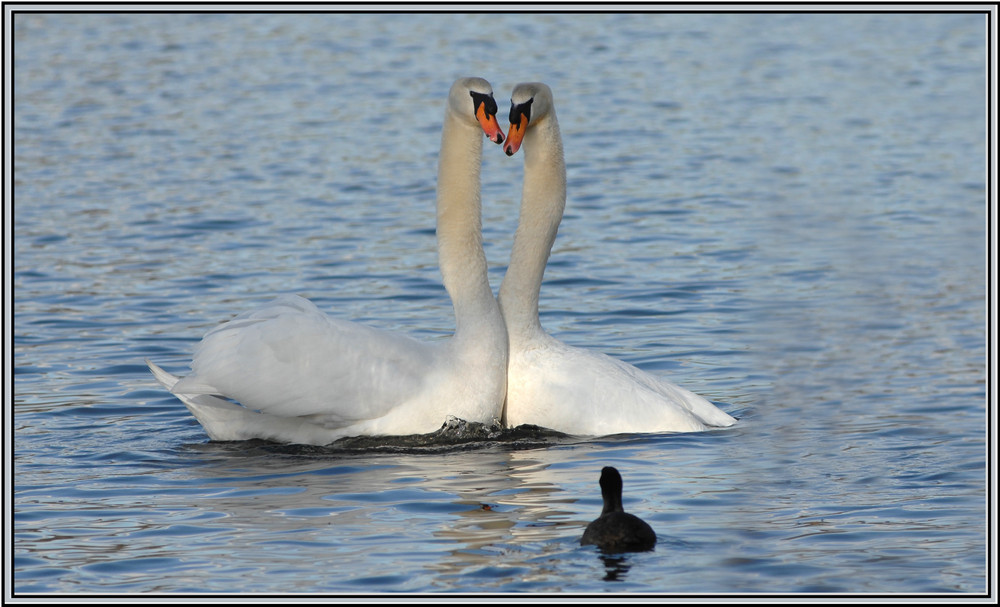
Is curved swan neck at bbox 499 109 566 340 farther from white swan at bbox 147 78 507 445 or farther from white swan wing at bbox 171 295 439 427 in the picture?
white swan wing at bbox 171 295 439 427

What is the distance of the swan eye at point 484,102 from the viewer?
8516 mm

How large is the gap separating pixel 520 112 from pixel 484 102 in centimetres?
26

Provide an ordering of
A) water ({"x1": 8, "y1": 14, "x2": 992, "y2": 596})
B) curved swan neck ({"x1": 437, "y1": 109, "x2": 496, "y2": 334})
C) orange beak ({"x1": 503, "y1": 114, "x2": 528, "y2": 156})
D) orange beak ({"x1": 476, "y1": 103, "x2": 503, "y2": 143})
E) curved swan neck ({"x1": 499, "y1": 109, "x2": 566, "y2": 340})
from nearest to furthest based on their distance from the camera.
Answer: water ({"x1": 8, "y1": 14, "x2": 992, "y2": 596}) < orange beak ({"x1": 476, "y1": 103, "x2": 503, "y2": 143}) < orange beak ({"x1": 503, "y1": 114, "x2": 528, "y2": 156}) < curved swan neck ({"x1": 437, "y1": 109, "x2": 496, "y2": 334}) < curved swan neck ({"x1": 499, "y1": 109, "x2": 566, "y2": 340})

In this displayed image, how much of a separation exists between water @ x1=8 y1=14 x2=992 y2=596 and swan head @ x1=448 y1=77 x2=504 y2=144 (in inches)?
63.8

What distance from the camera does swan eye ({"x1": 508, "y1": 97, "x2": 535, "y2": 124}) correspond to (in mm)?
8710

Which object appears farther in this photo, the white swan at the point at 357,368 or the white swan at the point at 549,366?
the white swan at the point at 549,366

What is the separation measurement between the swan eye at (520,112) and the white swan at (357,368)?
0.20 m

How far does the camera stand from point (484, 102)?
28.1 ft

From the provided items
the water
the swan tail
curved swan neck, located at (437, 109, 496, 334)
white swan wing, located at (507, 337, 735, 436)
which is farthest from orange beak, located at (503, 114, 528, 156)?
the swan tail

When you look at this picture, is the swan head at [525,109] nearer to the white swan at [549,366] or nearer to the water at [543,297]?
the white swan at [549,366]

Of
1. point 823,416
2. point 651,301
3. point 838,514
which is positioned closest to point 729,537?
point 838,514

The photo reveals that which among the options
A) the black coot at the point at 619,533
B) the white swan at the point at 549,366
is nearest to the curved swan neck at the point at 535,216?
the white swan at the point at 549,366

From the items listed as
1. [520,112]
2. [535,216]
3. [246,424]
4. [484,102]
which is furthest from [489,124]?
[246,424]

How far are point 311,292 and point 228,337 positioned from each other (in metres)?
4.27
